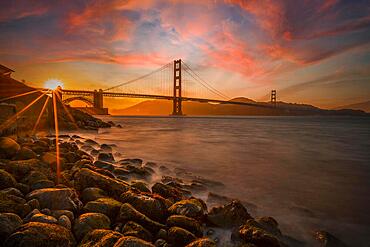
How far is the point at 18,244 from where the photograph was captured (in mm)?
1678

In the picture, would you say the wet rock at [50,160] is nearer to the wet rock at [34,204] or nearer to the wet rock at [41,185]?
the wet rock at [41,185]

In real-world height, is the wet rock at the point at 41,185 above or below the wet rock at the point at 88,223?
above

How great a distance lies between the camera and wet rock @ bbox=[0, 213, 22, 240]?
71.9 inches

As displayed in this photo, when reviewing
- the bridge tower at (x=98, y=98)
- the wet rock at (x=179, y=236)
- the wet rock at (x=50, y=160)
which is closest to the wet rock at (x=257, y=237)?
the wet rock at (x=179, y=236)

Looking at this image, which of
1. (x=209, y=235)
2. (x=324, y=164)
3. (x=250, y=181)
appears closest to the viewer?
(x=209, y=235)

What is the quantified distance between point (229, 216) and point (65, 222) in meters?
2.12

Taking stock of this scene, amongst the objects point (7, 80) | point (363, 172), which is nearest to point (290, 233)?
point (363, 172)

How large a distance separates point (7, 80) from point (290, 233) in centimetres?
1283

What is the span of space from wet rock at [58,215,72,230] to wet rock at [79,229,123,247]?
27 centimetres

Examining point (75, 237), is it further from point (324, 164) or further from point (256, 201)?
point (324, 164)

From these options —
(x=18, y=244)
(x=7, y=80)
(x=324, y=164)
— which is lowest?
(x=324, y=164)

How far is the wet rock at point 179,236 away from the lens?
228 cm

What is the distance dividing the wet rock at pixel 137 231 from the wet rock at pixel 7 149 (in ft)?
12.5

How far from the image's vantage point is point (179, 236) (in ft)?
7.59
